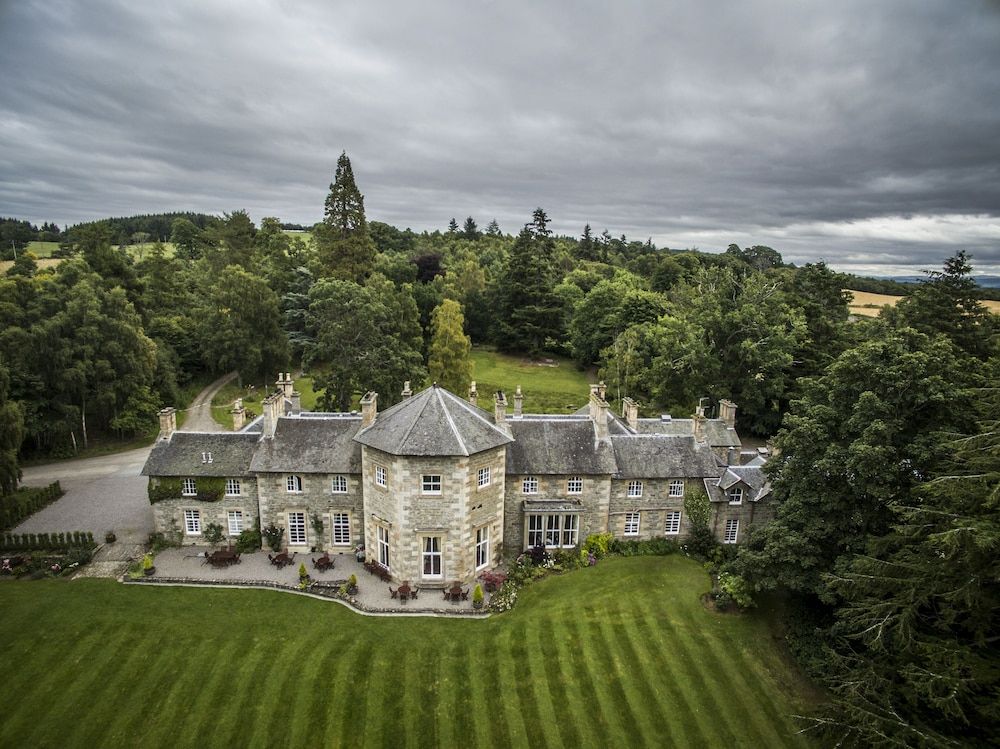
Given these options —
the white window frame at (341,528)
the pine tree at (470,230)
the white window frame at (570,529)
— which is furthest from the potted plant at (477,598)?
the pine tree at (470,230)

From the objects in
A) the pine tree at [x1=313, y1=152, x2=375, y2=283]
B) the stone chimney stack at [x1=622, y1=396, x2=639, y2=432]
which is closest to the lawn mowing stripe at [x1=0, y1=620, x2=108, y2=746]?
the stone chimney stack at [x1=622, y1=396, x2=639, y2=432]

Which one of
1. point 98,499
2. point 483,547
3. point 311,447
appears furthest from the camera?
Answer: point 98,499

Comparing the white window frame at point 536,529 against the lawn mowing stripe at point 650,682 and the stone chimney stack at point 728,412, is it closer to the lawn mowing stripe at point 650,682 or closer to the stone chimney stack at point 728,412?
the lawn mowing stripe at point 650,682

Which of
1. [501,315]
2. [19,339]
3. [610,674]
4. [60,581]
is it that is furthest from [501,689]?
[501,315]

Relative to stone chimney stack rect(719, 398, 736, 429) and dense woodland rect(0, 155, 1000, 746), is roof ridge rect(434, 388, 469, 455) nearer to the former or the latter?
dense woodland rect(0, 155, 1000, 746)

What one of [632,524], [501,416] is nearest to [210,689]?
[501,416]

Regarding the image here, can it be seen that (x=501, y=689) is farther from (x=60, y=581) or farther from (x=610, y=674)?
(x=60, y=581)

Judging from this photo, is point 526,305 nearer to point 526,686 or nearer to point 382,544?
point 382,544
